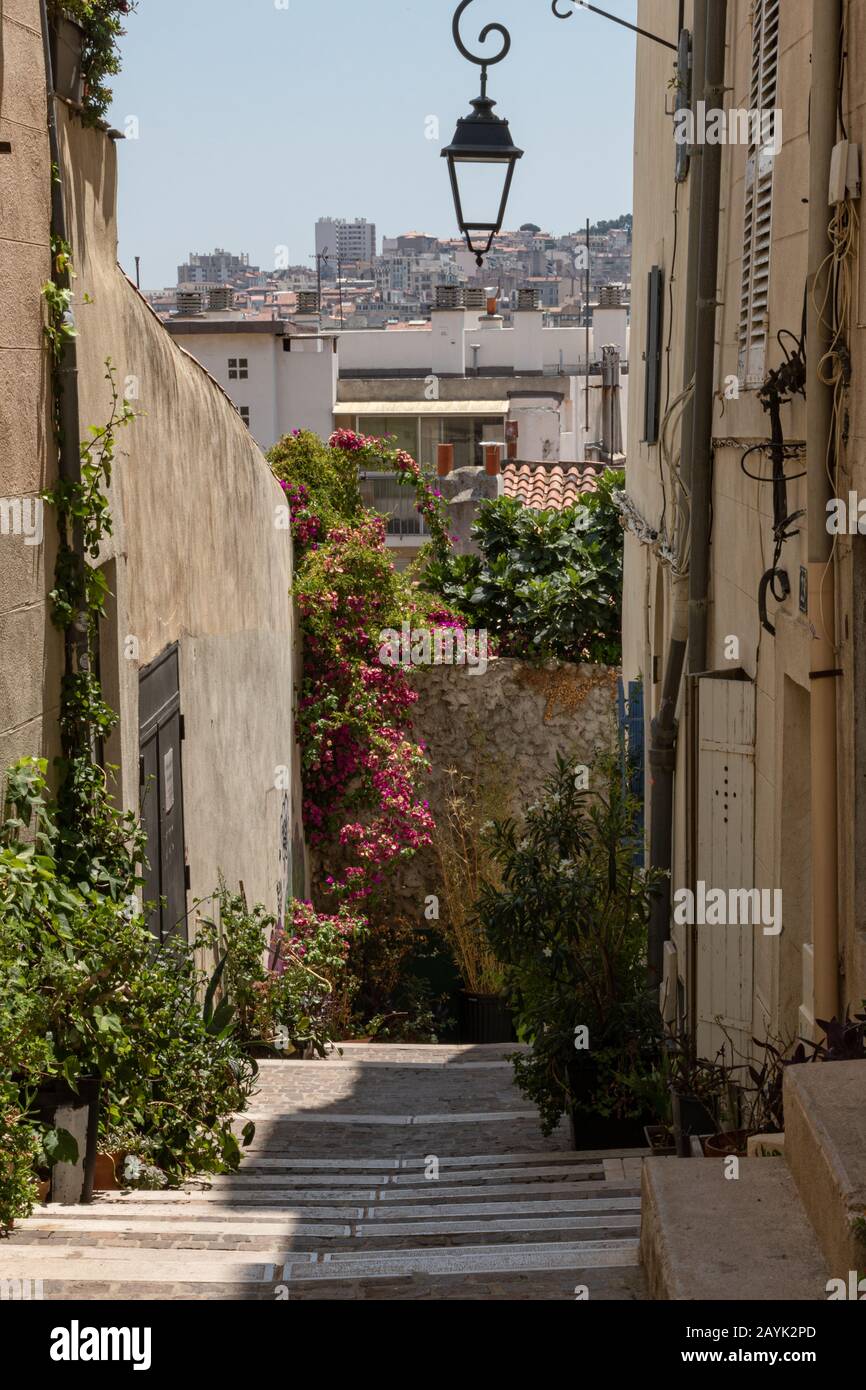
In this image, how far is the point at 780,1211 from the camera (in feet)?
11.5

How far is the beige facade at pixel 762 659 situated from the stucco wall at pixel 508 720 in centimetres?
620

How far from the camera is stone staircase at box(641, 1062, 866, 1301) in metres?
3.07

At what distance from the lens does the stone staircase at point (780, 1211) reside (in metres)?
3.07

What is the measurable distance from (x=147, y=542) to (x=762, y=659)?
10.0 feet

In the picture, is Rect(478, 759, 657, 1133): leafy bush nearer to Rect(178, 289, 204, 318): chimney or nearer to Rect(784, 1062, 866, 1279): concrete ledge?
Rect(784, 1062, 866, 1279): concrete ledge

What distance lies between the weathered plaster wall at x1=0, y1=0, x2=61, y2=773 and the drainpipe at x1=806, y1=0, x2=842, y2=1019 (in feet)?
8.75

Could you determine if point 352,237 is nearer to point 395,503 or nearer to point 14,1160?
point 395,503

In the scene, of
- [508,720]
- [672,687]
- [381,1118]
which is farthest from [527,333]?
[381,1118]

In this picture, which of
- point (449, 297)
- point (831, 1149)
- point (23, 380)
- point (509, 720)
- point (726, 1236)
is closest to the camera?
point (831, 1149)

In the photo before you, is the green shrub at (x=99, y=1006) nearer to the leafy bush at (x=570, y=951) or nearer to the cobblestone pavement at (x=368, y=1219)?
the cobblestone pavement at (x=368, y=1219)

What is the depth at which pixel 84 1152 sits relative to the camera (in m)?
5.02

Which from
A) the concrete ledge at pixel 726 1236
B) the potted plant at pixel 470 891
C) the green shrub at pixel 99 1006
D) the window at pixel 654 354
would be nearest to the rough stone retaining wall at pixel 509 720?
the potted plant at pixel 470 891

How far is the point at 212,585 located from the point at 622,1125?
4.11 metres

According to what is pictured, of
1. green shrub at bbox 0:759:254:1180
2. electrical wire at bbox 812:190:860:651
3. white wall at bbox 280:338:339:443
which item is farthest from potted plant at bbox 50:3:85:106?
white wall at bbox 280:338:339:443
